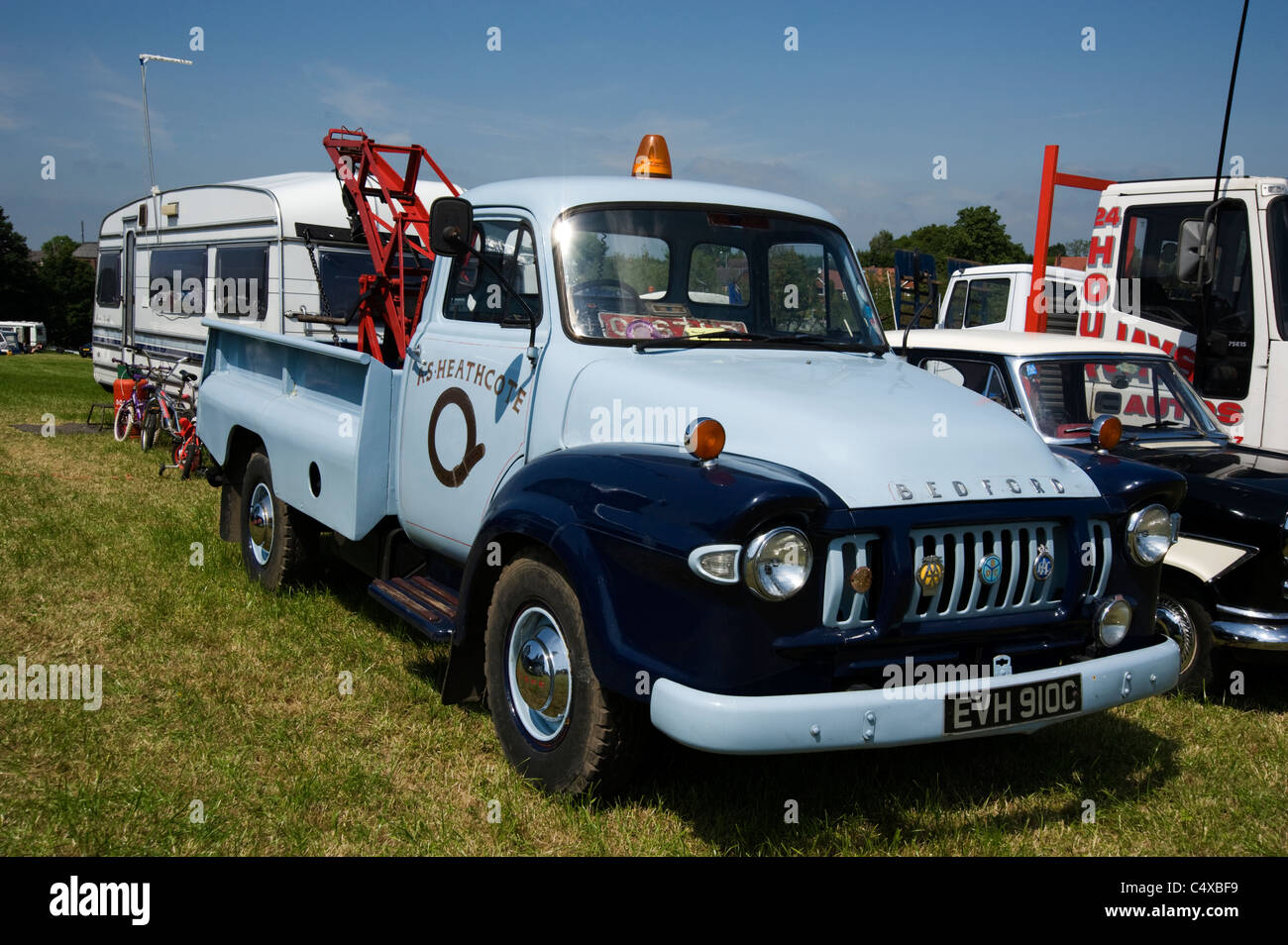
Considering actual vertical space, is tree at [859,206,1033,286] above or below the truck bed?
above

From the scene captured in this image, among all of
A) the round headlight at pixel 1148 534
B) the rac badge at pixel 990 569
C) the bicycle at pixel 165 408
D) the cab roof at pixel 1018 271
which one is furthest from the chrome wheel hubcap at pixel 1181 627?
the bicycle at pixel 165 408

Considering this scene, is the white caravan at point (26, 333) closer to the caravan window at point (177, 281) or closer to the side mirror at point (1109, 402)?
the caravan window at point (177, 281)

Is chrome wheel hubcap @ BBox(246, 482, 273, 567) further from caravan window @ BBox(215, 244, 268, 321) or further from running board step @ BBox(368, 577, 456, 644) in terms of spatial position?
caravan window @ BBox(215, 244, 268, 321)

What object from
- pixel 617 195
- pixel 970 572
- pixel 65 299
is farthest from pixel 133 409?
pixel 65 299

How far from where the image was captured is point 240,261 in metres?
11.4

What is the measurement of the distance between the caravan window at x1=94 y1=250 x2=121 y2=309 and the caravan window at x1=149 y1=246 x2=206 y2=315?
2.15 m

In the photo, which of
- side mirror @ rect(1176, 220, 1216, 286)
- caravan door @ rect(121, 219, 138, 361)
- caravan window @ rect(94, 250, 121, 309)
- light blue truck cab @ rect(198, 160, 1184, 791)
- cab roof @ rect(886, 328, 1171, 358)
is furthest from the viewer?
caravan window @ rect(94, 250, 121, 309)

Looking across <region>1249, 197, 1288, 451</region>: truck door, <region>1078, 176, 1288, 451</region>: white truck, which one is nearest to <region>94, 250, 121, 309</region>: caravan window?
<region>1078, 176, 1288, 451</region>: white truck

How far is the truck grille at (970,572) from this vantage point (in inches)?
126

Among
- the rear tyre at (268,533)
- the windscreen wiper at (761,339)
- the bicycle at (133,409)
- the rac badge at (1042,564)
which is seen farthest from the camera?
the bicycle at (133,409)

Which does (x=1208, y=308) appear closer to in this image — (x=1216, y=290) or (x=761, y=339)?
(x=1216, y=290)

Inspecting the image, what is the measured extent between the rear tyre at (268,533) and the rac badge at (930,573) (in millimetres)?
→ 4006

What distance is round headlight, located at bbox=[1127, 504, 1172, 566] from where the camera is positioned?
3.73 meters

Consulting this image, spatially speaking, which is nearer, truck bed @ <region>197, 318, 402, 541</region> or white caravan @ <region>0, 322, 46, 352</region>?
truck bed @ <region>197, 318, 402, 541</region>
